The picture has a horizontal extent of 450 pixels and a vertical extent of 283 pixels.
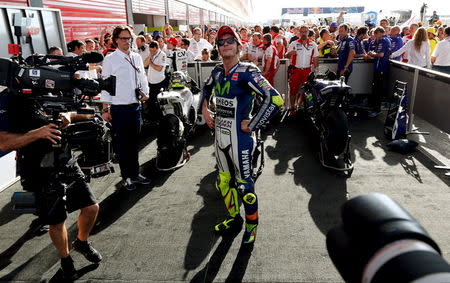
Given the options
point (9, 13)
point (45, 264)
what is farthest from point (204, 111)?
point (9, 13)

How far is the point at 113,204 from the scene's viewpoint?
168 inches

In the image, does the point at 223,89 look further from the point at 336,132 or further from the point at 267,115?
the point at 336,132

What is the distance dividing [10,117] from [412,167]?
16.6 feet

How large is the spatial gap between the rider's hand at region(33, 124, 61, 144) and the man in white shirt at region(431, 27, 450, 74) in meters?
8.67

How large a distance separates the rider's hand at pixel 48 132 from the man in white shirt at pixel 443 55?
867 cm

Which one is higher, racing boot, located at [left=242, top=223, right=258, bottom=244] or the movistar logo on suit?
the movistar logo on suit

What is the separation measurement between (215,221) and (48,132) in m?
1.98

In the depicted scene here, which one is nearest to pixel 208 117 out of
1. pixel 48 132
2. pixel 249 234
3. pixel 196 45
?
pixel 249 234

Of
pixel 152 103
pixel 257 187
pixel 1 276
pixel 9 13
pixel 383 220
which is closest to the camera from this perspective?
pixel 383 220

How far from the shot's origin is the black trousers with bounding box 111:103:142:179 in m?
4.45

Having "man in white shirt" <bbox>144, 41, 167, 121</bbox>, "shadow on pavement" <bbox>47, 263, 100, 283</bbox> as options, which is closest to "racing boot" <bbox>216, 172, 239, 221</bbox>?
"shadow on pavement" <bbox>47, 263, 100, 283</bbox>

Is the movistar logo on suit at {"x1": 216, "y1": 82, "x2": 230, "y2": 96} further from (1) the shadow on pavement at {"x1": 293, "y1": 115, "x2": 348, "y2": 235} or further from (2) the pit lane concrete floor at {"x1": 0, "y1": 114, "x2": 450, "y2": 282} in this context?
(1) the shadow on pavement at {"x1": 293, "y1": 115, "x2": 348, "y2": 235}

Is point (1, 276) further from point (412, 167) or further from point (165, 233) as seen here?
point (412, 167)

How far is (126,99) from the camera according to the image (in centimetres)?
438
